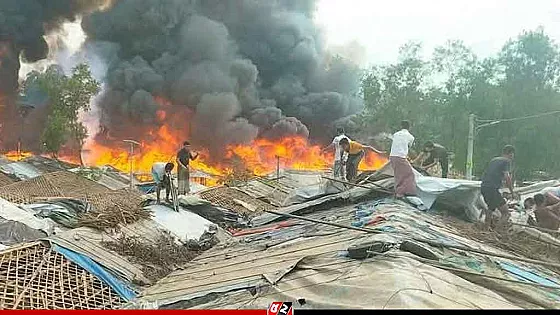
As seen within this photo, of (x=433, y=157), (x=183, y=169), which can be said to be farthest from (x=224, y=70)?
(x=433, y=157)

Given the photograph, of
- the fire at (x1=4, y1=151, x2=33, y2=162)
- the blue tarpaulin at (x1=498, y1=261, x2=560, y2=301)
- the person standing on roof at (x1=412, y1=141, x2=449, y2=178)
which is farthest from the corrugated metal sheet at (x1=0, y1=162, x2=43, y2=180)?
the blue tarpaulin at (x1=498, y1=261, x2=560, y2=301)

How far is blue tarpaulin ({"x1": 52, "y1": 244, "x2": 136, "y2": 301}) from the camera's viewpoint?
17.0ft

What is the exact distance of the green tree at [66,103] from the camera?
873 inches

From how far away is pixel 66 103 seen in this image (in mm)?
22266

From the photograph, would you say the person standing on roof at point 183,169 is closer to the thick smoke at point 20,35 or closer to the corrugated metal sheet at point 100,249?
the corrugated metal sheet at point 100,249

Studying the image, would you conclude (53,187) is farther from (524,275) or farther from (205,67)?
(524,275)

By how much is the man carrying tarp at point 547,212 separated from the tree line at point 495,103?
34.8 ft

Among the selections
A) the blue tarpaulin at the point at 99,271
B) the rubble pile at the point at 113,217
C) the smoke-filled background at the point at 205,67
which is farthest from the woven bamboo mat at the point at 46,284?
the smoke-filled background at the point at 205,67

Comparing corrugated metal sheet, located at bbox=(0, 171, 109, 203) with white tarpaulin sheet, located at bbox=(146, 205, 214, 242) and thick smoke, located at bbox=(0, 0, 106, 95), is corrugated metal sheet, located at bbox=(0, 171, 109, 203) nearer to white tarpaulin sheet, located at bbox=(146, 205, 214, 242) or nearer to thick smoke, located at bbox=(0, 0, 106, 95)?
white tarpaulin sheet, located at bbox=(146, 205, 214, 242)

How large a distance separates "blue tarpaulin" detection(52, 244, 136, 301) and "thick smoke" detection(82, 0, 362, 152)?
16.9 metres

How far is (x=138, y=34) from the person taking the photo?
24953 millimetres

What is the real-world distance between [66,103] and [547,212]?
60.9 feet

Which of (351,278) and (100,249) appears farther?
(100,249)

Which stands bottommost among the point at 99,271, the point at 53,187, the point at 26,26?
the point at 53,187
